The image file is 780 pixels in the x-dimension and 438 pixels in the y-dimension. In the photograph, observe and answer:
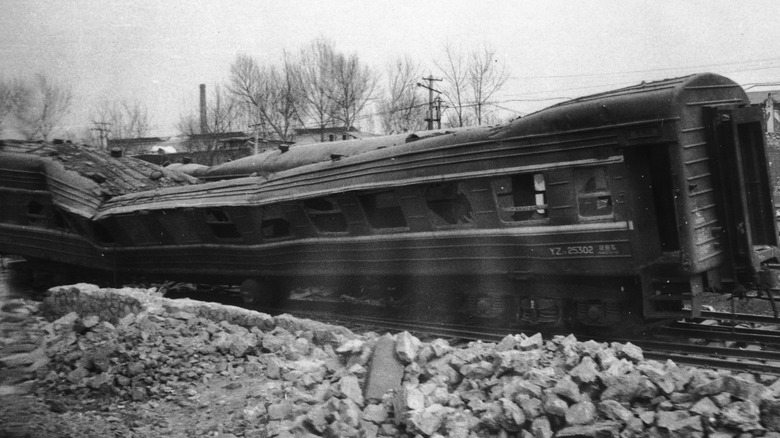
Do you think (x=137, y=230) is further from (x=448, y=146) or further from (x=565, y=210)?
(x=565, y=210)

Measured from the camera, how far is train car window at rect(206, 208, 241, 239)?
41.5ft

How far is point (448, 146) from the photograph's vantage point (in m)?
9.27

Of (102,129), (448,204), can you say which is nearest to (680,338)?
(448,204)

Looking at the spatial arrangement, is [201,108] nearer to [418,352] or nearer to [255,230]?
[255,230]

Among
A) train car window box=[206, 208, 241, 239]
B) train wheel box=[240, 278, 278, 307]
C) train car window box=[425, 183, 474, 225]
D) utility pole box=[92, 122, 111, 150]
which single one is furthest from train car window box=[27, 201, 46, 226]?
train car window box=[425, 183, 474, 225]

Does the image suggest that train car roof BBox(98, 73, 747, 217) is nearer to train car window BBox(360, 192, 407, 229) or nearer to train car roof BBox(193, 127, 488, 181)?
train car window BBox(360, 192, 407, 229)

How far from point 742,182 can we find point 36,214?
46.7ft

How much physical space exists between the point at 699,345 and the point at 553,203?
2.43 m

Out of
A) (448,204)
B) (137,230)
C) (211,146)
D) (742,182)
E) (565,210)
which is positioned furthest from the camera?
(211,146)

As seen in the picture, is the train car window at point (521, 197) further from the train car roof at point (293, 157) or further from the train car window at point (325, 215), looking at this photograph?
the train car roof at point (293, 157)

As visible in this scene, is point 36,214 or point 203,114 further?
point 203,114

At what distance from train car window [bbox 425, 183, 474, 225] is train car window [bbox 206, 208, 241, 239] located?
461cm

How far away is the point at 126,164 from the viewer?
1670 centimetres

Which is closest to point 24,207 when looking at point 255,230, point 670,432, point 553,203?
point 255,230
